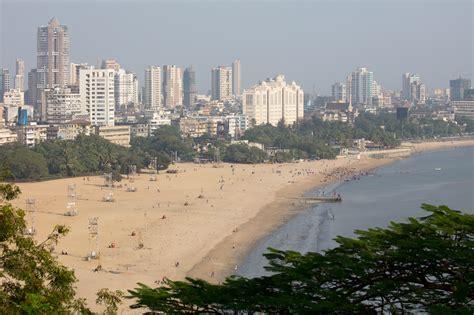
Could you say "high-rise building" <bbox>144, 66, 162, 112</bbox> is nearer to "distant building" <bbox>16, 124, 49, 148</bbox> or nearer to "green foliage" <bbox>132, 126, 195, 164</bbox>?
"green foliage" <bbox>132, 126, 195, 164</bbox>

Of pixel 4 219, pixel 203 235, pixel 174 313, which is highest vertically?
pixel 4 219

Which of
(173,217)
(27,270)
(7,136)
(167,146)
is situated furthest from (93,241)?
(167,146)

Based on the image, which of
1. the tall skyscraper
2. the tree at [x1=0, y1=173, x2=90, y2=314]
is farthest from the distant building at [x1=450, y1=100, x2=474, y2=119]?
the tree at [x1=0, y1=173, x2=90, y2=314]

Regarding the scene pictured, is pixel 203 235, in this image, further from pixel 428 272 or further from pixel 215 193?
pixel 428 272

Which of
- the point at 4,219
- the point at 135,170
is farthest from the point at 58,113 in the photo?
the point at 4,219

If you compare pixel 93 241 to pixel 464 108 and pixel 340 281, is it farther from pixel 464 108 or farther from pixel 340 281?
pixel 464 108

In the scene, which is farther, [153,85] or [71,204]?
[153,85]
